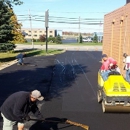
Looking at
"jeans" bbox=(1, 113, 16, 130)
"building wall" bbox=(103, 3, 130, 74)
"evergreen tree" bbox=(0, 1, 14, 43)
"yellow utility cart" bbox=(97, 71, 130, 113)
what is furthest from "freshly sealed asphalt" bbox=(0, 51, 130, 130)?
"evergreen tree" bbox=(0, 1, 14, 43)

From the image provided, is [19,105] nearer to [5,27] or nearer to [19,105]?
[19,105]

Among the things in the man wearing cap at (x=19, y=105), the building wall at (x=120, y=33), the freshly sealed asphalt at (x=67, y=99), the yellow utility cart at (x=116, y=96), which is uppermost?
the building wall at (x=120, y=33)

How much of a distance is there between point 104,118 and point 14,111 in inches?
158

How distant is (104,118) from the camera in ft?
28.9

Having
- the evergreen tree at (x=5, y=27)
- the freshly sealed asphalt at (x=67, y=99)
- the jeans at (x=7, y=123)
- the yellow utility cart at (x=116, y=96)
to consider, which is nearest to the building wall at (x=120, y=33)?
the freshly sealed asphalt at (x=67, y=99)

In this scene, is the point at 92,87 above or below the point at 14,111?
below

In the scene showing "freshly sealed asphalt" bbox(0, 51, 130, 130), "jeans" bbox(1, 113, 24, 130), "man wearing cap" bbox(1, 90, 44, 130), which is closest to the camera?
"man wearing cap" bbox(1, 90, 44, 130)

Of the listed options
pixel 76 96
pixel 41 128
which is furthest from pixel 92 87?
pixel 41 128

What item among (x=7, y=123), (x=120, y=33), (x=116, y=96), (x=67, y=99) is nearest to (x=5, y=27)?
(x=120, y=33)

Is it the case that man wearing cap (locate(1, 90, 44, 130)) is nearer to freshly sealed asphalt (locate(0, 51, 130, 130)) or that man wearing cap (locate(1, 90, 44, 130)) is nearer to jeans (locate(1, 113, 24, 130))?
jeans (locate(1, 113, 24, 130))

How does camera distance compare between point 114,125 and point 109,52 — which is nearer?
point 114,125

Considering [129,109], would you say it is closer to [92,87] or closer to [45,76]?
[92,87]

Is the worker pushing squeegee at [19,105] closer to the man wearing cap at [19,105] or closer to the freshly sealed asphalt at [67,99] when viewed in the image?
the man wearing cap at [19,105]

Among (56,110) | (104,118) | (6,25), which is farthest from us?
(6,25)
